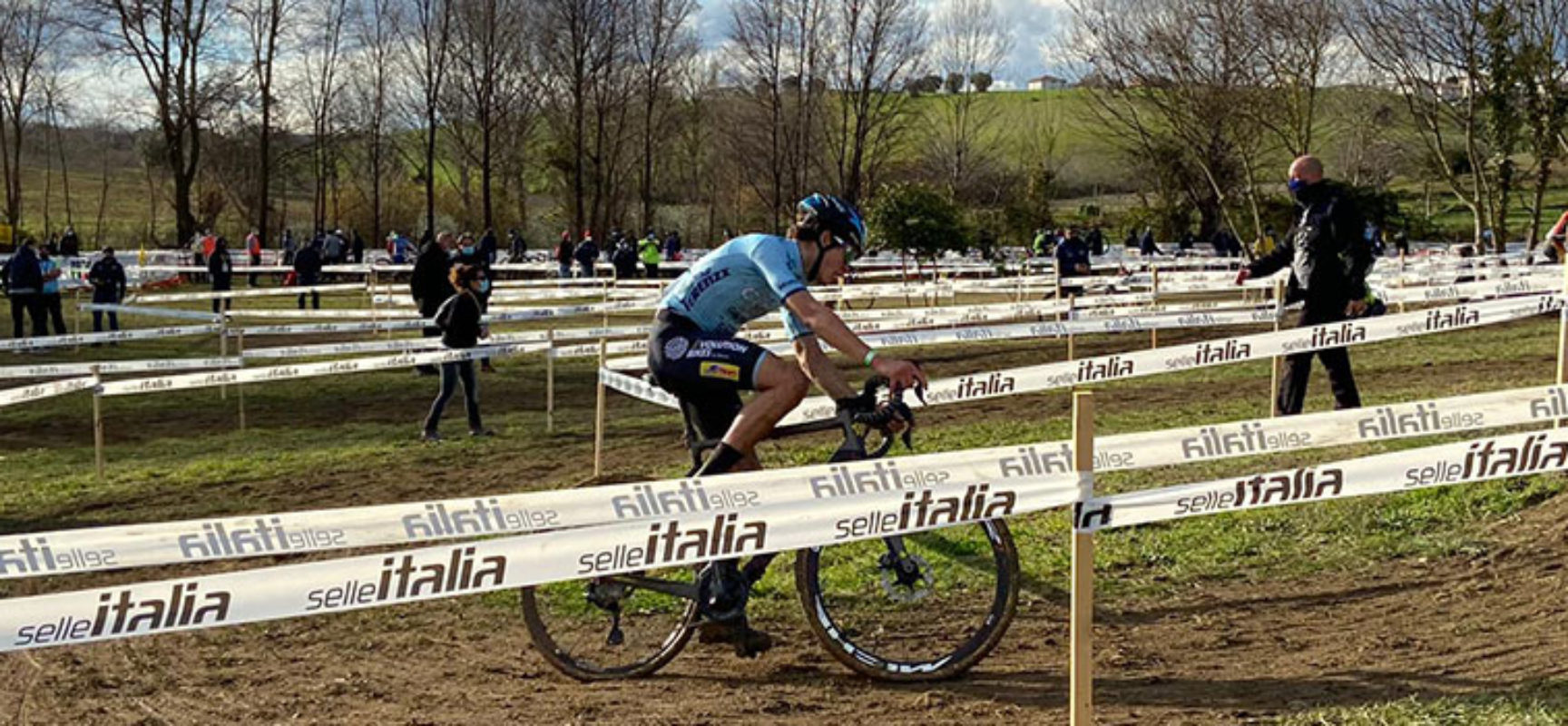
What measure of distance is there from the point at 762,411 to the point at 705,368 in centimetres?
32

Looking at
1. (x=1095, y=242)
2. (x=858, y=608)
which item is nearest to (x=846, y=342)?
(x=858, y=608)

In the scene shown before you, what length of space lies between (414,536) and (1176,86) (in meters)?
29.2

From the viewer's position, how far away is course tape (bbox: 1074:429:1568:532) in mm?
4652

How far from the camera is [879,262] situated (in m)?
39.3

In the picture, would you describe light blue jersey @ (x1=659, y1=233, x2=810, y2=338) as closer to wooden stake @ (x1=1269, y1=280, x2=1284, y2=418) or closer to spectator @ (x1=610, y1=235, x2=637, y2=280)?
wooden stake @ (x1=1269, y1=280, x2=1284, y2=418)

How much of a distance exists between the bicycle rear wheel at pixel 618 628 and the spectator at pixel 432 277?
39.5 feet

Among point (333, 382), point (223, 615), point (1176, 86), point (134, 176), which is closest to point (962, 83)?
point (1176, 86)

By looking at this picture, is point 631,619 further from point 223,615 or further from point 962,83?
point 962,83

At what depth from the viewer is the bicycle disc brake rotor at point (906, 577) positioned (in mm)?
5758

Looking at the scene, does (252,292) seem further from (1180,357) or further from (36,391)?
(1180,357)

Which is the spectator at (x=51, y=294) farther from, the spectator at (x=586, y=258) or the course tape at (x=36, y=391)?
Result: the spectator at (x=586, y=258)

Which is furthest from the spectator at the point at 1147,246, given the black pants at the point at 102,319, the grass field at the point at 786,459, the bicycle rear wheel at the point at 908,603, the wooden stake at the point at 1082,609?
the wooden stake at the point at 1082,609

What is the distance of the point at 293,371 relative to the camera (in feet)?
39.6

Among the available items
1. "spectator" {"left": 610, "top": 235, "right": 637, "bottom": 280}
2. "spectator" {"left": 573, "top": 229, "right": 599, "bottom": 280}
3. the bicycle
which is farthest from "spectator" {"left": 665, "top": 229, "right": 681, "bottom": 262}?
the bicycle
